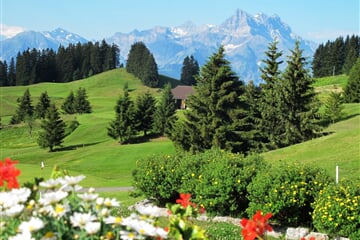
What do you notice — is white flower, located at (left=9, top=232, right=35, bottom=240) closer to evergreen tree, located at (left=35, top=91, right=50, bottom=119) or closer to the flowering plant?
the flowering plant

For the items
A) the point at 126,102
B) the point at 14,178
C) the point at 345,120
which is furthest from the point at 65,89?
the point at 14,178

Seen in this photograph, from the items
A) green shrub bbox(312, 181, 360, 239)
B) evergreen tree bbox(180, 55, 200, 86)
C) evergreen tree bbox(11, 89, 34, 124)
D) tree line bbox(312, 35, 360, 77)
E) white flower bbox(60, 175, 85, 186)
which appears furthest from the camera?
evergreen tree bbox(180, 55, 200, 86)

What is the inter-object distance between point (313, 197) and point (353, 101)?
159ft

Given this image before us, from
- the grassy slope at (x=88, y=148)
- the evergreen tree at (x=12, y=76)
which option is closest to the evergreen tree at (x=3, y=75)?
the evergreen tree at (x=12, y=76)

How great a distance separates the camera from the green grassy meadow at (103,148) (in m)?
24.7

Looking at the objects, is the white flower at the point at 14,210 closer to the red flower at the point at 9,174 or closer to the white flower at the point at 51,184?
the white flower at the point at 51,184

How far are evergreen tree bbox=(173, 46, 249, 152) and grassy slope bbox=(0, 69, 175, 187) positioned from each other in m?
6.91

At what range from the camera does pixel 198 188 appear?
12.8 meters

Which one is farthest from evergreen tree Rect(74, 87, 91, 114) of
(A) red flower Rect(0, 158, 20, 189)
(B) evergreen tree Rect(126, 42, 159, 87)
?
(A) red flower Rect(0, 158, 20, 189)

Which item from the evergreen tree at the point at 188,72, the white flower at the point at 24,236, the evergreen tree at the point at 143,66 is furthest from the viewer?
the evergreen tree at the point at 188,72

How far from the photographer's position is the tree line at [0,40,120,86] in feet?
440

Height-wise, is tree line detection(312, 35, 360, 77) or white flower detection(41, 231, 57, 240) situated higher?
tree line detection(312, 35, 360, 77)

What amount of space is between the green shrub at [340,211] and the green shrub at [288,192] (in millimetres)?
922

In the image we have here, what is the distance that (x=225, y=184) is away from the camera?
12.4 metres
